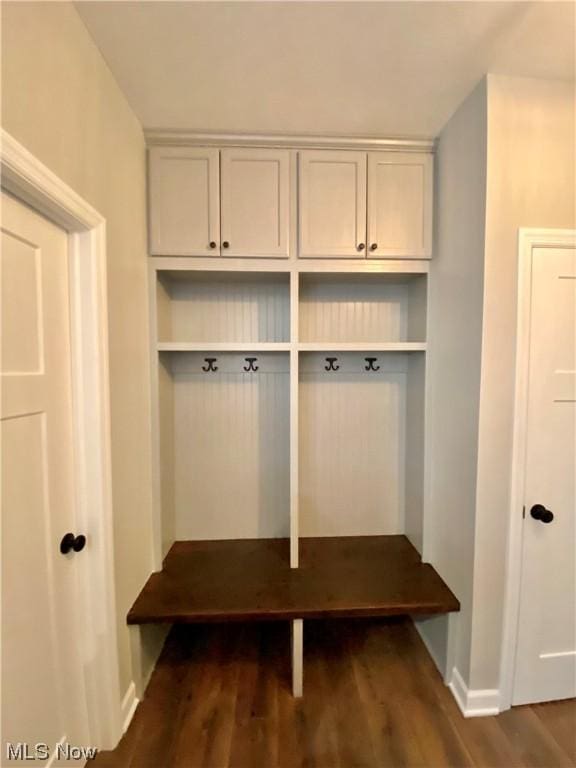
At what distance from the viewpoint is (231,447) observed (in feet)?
7.36

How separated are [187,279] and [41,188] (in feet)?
3.67

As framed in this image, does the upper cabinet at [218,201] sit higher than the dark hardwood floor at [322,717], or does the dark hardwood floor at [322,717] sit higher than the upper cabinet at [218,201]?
the upper cabinet at [218,201]

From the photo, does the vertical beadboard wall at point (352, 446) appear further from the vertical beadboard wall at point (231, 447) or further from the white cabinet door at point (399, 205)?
the white cabinet door at point (399, 205)

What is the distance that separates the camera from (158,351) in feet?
6.20

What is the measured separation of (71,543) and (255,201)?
1.72m

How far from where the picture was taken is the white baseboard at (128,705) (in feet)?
4.99

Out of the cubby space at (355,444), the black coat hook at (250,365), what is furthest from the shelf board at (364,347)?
the black coat hook at (250,365)

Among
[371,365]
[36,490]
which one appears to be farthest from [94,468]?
[371,365]

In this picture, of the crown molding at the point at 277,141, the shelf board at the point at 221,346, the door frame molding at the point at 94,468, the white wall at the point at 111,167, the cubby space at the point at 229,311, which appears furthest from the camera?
the cubby space at the point at 229,311

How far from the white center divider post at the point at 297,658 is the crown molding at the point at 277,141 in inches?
92.0

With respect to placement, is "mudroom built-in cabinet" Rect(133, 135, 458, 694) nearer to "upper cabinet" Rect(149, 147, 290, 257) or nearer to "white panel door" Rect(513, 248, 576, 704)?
"upper cabinet" Rect(149, 147, 290, 257)

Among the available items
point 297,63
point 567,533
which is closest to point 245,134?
point 297,63

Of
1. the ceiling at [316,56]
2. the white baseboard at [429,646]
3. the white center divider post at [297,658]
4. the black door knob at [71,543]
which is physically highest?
the ceiling at [316,56]

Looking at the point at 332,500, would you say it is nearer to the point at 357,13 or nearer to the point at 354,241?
the point at 354,241
